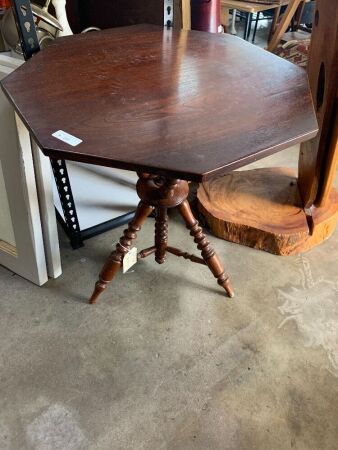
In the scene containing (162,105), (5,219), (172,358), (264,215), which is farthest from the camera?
(264,215)

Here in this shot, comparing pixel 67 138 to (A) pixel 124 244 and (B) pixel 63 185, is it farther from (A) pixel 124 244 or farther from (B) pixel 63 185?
(B) pixel 63 185

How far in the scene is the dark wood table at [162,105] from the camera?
0.75m

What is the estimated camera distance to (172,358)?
1216 mm

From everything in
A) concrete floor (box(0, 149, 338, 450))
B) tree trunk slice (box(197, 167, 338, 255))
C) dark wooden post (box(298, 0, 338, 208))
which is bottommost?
concrete floor (box(0, 149, 338, 450))

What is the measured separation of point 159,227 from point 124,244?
0.56 ft

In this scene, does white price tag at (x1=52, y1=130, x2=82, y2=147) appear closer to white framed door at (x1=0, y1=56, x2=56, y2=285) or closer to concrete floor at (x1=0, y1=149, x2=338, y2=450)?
white framed door at (x1=0, y1=56, x2=56, y2=285)

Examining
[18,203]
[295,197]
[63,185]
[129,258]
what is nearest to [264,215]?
[295,197]

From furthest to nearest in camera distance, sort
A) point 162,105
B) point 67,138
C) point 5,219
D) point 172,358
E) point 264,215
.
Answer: point 264,215 → point 5,219 → point 172,358 → point 162,105 → point 67,138

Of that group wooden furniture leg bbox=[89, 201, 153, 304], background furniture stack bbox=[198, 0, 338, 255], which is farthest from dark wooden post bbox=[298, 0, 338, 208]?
wooden furniture leg bbox=[89, 201, 153, 304]

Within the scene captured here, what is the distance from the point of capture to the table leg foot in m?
1.26

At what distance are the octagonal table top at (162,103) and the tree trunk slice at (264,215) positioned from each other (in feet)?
1.86

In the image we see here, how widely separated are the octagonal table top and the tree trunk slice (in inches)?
22.3

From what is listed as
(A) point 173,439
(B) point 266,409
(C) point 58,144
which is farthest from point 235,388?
(C) point 58,144

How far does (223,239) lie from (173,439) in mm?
789
